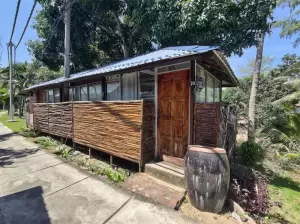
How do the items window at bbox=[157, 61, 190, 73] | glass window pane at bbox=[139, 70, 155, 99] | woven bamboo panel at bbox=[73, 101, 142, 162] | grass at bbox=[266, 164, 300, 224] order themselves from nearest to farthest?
grass at bbox=[266, 164, 300, 224]
window at bbox=[157, 61, 190, 73]
woven bamboo panel at bbox=[73, 101, 142, 162]
glass window pane at bbox=[139, 70, 155, 99]

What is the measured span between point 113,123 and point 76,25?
361 inches

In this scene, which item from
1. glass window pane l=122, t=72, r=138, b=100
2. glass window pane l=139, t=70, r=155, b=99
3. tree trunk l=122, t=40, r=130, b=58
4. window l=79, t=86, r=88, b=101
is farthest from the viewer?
tree trunk l=122, t=40, r=130, b=58

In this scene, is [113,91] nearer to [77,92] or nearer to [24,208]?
[77,92]

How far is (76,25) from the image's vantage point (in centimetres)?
1172

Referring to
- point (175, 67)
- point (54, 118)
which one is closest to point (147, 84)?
point (175, 67)

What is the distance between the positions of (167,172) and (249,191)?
1.92 metres

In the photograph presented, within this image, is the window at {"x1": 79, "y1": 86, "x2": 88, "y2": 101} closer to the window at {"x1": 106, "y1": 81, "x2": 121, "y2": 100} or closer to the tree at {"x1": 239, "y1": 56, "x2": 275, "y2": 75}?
the window at {"x1": 106, "y1": 81, "x2": 121, "y2": 100}

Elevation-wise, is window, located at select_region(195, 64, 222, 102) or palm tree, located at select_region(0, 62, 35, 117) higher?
palm tree, located at select_region(0, 62, 35, 117)

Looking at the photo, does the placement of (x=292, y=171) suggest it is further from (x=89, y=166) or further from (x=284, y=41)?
(x=284, y=41)

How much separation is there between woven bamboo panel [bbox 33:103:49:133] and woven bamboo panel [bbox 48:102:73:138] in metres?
0.56

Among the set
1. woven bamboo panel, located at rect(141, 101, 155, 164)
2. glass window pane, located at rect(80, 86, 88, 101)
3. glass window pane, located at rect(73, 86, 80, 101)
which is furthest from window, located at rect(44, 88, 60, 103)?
woven bamboo panel, located at rect(141, 101, 155, 164)

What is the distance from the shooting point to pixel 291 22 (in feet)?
38.5

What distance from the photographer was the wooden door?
4758 millimetres

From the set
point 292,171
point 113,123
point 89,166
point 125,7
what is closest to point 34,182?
point 89,166
